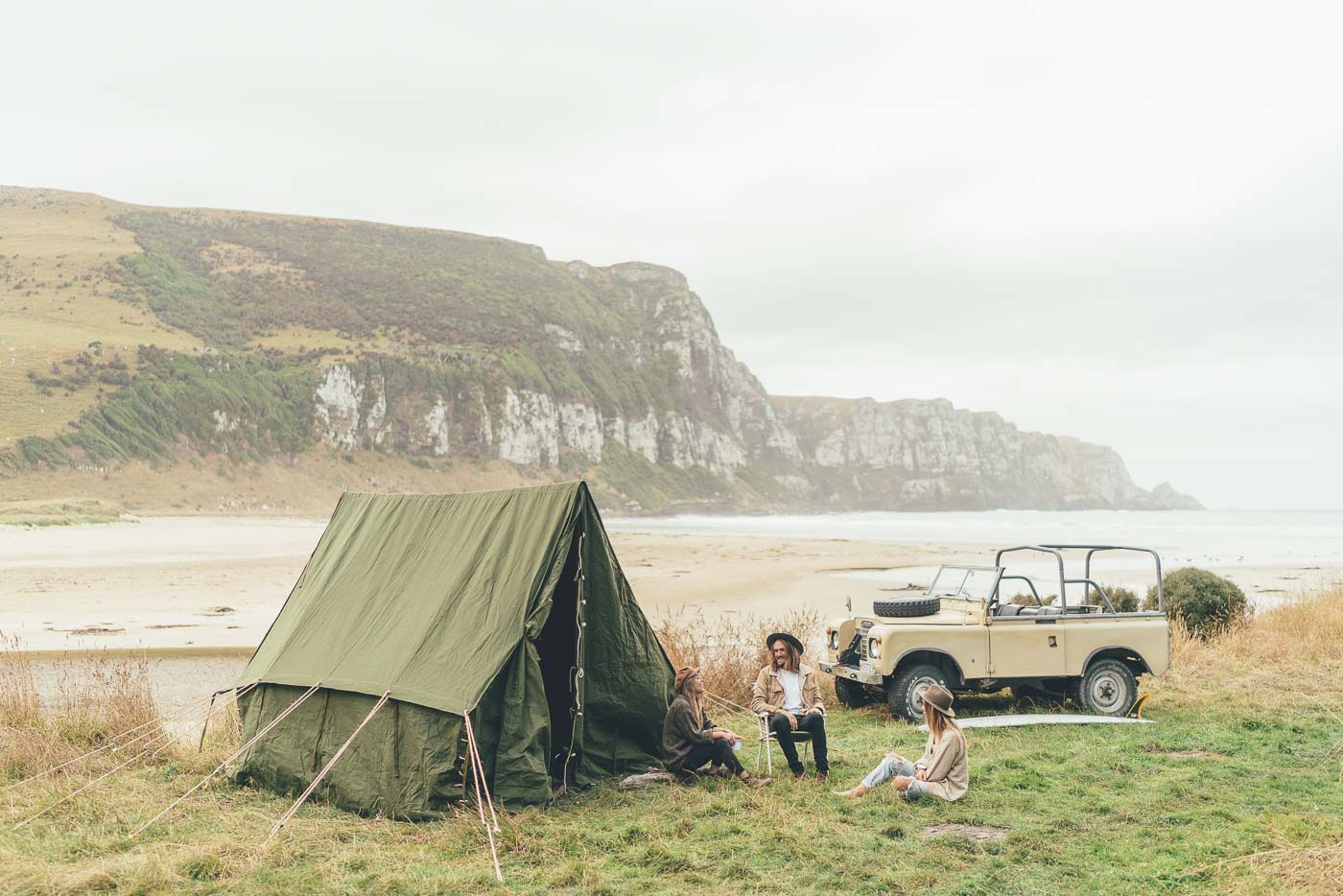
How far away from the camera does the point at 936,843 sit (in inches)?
255

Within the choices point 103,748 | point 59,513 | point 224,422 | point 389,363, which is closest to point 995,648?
point 103,748

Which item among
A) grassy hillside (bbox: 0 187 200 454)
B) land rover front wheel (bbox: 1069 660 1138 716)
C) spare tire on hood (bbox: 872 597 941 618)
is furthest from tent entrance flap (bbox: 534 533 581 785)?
grassy hillside (bbox: 0 187 200 454)

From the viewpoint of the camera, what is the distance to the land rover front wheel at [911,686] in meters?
10.1

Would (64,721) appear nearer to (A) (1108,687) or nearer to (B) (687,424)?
(A) (1108,687)

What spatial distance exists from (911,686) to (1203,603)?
28.9 ft

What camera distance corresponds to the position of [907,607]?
1037 cm

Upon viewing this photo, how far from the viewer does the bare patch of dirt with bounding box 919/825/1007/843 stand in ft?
21.4

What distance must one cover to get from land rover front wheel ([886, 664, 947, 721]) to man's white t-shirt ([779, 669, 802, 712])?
79.5 inches

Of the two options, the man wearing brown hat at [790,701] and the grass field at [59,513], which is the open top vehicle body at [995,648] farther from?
the grass field at [59,513]

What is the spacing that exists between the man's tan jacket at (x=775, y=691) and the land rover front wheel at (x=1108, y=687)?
12.6 feet

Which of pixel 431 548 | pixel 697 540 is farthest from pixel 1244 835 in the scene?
pixel 697 540

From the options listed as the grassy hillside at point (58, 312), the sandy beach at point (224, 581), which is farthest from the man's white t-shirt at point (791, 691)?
the grassy hillside at point (58, 312)

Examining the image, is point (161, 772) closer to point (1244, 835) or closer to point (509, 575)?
point (509, 575)

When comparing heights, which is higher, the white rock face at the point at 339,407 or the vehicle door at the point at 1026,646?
the white rock face at the point at 339,407
